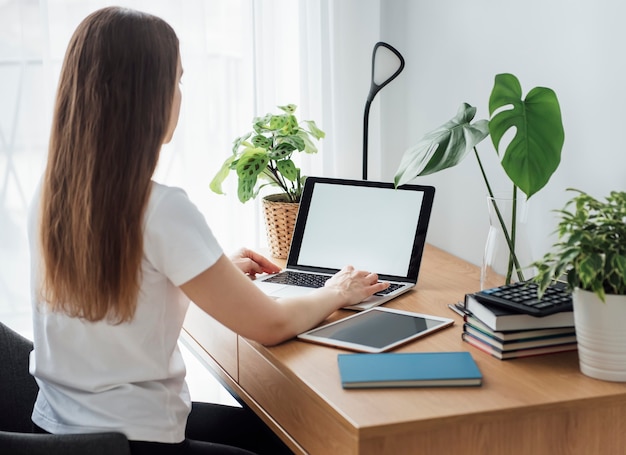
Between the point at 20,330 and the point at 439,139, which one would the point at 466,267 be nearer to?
the point at 439,139

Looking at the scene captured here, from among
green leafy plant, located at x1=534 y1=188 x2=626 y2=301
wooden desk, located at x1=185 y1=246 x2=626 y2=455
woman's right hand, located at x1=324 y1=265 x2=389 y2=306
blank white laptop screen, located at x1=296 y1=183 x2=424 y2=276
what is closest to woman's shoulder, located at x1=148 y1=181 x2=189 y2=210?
wooden desk, located at x1=185 y1=246 x2=626 y2=455

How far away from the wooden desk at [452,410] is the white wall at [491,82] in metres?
0.47

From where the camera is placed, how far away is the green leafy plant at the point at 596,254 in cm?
115

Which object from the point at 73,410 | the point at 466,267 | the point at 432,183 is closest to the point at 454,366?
the point at 73,410

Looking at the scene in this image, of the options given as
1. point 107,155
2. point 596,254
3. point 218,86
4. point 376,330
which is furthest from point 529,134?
point 218,86

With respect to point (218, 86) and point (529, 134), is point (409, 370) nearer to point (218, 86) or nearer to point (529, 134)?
point (529, 134)

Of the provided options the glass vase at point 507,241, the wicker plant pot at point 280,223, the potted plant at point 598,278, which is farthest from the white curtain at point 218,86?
the potted plant at point 598,278

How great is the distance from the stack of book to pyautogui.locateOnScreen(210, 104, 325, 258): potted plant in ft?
2.47

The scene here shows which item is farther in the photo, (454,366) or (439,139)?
(439,139)

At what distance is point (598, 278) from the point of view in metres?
1.17

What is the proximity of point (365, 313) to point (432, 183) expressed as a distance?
75cm

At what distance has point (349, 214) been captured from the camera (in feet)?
6.14

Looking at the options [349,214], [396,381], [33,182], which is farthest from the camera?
[33,182]

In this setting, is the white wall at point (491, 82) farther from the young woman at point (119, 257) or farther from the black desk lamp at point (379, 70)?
the young woman at point (119, 257)
